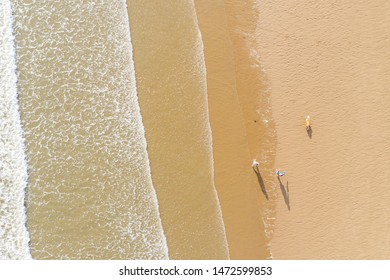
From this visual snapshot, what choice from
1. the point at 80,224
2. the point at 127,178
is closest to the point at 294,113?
the point at 127,178

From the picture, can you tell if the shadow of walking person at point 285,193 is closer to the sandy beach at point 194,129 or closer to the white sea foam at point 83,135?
the sandy beach at point 194,129

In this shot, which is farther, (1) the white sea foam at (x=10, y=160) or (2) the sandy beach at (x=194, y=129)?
(2) the sandy beach at (x=194, y=129)

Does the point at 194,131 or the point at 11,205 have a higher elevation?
the point at 194,131

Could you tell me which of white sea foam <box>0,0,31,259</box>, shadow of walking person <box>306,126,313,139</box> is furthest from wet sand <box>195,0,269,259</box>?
white sea foam <box>0,0,31,259</box>

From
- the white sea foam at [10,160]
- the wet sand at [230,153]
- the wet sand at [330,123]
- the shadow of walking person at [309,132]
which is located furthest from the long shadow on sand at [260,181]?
the white sea foam at [10,160]

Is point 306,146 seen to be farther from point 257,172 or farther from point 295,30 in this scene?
point 295,30

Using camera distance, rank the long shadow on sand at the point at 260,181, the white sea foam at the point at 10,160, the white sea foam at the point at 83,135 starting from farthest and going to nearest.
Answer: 1. the long shadow on sand at the point at 260,181
2. the white sea foam at the point at 83,135
3. the white sea foam at the point at 10,160

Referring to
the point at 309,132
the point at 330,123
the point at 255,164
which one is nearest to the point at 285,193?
the point at 255,164

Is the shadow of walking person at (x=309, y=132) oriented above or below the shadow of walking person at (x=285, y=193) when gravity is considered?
above
